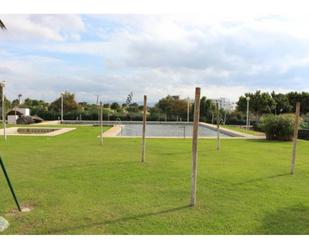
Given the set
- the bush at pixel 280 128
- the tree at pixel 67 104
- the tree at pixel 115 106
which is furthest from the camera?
the tree at pixel 115 106

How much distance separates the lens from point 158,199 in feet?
18.4

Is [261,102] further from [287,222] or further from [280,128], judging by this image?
[287,222]

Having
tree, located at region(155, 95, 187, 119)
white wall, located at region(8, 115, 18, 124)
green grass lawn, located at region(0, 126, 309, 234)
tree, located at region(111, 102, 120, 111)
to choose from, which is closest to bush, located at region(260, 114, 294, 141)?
green grass lawn, located at region(0, 126, 309, 234)

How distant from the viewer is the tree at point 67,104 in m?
43.2

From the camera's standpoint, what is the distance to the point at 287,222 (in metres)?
4.60

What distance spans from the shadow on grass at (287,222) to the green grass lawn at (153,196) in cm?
1

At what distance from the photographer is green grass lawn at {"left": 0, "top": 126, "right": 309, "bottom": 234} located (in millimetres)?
4434

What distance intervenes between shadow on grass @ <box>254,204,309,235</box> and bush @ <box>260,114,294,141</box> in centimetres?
Answer: 1248

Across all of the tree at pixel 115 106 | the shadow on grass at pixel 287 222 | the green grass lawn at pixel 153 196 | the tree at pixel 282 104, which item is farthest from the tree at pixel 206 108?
the shadow on grass at pixel 287 222

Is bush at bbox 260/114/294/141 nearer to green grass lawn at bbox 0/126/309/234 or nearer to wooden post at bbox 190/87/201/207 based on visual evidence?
green grass lawn at bbox 0/126/309/234

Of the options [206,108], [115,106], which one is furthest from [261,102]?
[115,106]

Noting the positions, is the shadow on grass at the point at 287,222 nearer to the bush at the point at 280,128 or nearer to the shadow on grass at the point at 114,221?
the shadow on grass at the point at 114,221
